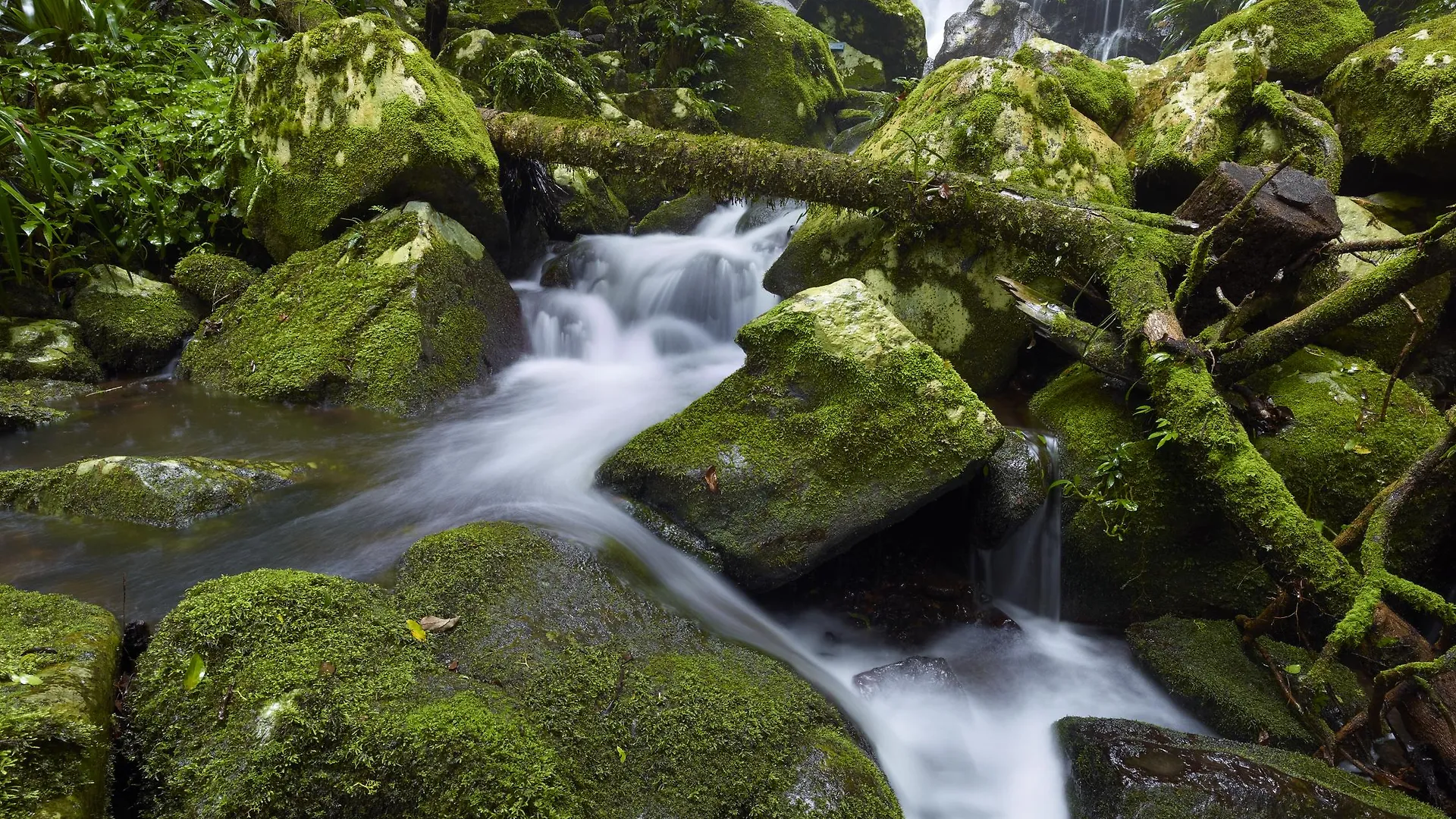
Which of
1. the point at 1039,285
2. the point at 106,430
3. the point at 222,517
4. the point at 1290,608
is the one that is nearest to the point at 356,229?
the point at 106,430

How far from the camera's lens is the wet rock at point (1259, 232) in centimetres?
373

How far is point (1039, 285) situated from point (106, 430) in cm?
610

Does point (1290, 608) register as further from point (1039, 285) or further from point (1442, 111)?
point (1442, 111)

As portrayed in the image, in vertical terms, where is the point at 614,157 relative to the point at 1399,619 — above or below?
above

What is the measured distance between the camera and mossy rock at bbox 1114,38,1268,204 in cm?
511

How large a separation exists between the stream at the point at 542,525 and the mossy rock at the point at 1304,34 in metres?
4.94

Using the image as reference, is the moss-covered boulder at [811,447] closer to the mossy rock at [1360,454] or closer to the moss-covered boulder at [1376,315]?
the mossy rock at [1360,454]

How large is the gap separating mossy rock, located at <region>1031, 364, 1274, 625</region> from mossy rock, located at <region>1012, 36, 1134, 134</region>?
3.47 m

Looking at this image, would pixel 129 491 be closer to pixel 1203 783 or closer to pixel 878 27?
pixel 1203 783

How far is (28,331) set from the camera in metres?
4.95

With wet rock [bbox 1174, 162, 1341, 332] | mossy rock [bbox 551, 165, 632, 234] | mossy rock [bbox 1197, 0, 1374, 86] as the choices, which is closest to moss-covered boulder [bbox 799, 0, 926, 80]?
mossy rock [bbox 551, 165, 632, 234]

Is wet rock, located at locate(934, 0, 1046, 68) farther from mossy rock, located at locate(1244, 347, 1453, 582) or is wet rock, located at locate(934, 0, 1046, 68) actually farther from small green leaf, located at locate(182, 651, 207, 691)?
small green leaf, located at locate(182, 651, 207, 691)

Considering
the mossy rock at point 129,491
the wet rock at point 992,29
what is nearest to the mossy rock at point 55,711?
the mossy rock at point 129,491

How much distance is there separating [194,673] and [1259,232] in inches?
201
